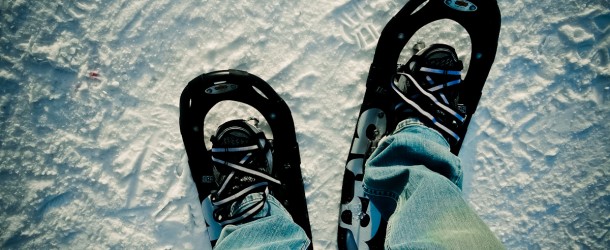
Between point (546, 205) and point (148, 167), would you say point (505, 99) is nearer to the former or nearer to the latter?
point (546, 205)

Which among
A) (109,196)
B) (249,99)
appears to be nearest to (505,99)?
(249,99)

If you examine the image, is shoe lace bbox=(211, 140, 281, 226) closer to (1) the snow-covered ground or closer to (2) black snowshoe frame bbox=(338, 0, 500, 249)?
(1) the snow-covered ground

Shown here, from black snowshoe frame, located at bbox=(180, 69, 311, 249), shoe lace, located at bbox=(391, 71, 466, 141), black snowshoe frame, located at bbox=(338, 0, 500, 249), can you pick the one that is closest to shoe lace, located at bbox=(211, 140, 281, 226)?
black snowshoe frame, located at bbox=(180, 69, 311, 249)

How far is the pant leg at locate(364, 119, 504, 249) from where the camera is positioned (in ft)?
1.78

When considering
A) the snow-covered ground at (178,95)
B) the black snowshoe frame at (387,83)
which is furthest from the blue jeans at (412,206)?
the snow-covered ground at (178,95)

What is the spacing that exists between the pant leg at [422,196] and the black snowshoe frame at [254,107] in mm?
241

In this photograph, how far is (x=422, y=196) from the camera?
1.96ft

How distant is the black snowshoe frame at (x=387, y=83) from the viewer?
0.87 metres

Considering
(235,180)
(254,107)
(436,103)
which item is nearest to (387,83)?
(436,103)

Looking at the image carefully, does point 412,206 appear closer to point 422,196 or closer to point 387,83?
point 422,196

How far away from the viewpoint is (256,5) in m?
0.92

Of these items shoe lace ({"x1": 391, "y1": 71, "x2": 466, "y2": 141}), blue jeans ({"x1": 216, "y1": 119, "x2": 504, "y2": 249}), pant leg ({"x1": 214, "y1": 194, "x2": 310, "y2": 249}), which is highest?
shoe lace ({"x1": 391, "y1": 71, "x2": 466, "y2": 141})

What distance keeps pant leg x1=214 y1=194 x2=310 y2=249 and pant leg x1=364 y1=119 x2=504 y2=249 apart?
0.61 feet

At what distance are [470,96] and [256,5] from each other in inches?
24.6
